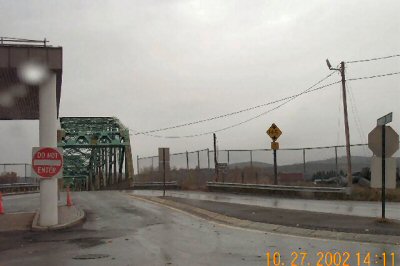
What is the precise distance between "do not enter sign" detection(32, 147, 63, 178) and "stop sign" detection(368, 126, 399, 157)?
901 centimetres

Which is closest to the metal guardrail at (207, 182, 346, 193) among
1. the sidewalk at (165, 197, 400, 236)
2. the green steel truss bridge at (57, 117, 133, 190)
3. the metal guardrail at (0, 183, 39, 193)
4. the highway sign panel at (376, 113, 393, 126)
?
the sidewalk at (165, 197, 400, 236)

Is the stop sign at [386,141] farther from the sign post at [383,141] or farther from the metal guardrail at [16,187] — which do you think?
the metal guardrail at [16,187]

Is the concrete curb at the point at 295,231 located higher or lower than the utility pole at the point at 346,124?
lower

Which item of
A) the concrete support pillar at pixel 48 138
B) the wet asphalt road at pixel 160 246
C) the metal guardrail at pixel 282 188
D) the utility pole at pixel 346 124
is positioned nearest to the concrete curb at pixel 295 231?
the wet asphalt road at pixel 160 246

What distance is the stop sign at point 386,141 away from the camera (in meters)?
14.2

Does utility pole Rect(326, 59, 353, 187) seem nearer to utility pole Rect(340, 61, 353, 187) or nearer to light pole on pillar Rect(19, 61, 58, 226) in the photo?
utility pole Rect(340, 61, 353, 187)

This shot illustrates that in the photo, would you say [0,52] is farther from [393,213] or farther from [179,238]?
[393,213]

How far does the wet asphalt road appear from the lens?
374 inches

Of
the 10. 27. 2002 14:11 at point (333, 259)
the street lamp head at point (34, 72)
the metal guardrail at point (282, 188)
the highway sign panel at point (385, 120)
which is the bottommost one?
the 10. 27. 2002 14:11 at point (333, 259)

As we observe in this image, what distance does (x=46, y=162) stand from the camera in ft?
49.2

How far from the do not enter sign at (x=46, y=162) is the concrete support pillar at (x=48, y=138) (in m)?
0.19

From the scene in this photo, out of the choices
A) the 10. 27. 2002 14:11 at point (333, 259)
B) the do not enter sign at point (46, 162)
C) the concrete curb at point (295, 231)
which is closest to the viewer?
the 10. 27. 2002 14:11 at point (333, 259)

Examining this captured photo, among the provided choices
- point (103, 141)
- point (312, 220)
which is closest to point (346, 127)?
point (312, 220)

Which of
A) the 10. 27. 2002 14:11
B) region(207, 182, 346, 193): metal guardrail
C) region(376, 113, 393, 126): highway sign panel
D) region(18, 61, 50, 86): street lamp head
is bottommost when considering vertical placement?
the 10. 27. 2002 14:11
